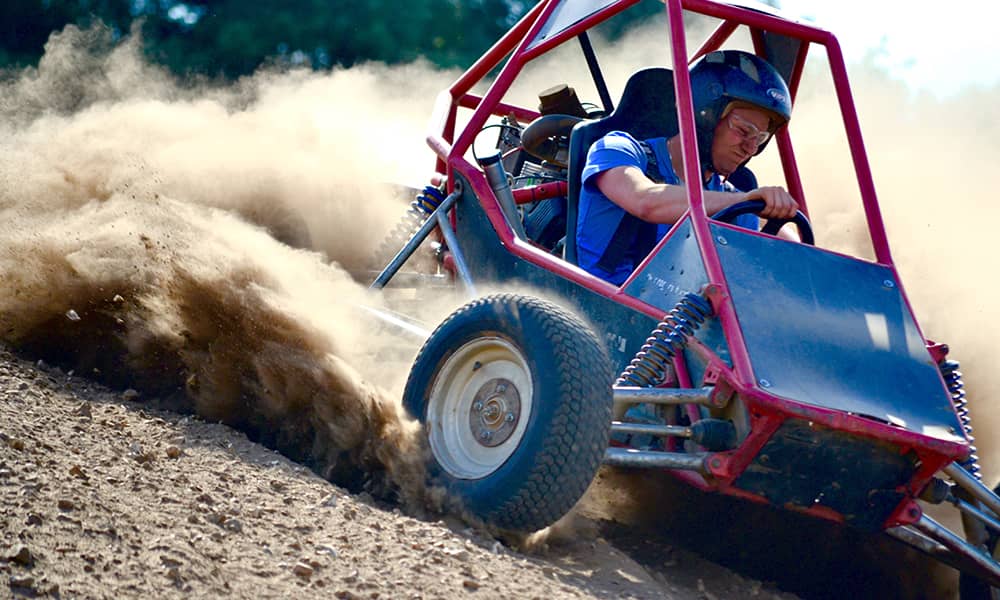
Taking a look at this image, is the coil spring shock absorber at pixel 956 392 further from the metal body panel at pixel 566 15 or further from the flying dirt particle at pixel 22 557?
the flying dirt particle at pixel 22 557

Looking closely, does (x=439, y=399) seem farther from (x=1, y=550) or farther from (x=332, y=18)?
(x=332, y=18)

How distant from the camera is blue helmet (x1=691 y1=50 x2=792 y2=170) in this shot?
3893 mm

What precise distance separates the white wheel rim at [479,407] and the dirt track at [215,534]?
0.24 meters

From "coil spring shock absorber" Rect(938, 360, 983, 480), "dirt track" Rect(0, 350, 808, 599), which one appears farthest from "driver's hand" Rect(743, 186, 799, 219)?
"dirt track" Rect(0, 350, 808, 599)

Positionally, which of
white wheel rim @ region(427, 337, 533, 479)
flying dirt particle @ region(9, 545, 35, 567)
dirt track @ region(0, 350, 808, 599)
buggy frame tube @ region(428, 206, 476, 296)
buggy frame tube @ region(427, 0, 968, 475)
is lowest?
flying dirt particle @ region(9, 545, 35, 567)

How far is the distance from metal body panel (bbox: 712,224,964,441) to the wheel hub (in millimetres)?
634

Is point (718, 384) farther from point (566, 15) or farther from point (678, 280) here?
point (566, 15)

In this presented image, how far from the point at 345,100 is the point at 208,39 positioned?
3192 millimetres

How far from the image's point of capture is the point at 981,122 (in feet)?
→ 23.5

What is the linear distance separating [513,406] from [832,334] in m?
0.87

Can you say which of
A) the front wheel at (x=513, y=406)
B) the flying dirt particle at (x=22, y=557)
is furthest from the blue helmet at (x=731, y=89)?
the flying dirt particle at (x=22, y=557)

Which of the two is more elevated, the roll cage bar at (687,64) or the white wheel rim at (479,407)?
the roll cage bar at (687,64)

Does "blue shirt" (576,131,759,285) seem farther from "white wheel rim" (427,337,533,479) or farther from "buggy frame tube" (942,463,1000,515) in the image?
"buggy frame tube" (942,463,1000,515)

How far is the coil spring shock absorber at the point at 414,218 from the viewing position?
4.73 m
